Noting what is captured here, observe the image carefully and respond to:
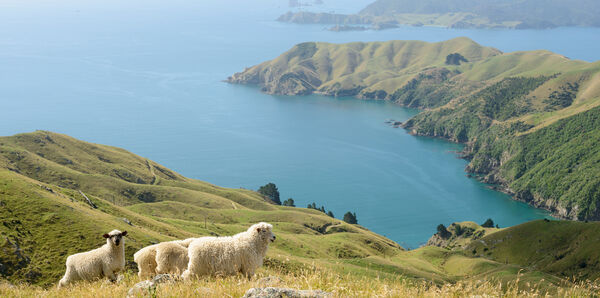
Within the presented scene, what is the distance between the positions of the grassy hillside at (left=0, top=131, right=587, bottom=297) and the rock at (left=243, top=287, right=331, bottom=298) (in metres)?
0.57

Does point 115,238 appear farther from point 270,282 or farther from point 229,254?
point 270,282

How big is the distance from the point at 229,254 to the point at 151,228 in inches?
1578

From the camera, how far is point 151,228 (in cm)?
5466

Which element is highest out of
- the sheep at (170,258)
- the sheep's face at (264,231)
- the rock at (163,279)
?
the sheep's face at (264,231)

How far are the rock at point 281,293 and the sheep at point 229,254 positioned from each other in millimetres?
5384

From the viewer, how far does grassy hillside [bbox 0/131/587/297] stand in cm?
3009

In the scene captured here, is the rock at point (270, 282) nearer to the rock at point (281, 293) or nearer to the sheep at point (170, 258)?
the rock at point (281, 293)

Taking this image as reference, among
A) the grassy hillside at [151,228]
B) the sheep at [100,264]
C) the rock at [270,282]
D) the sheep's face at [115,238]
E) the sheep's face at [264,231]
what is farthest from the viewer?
the grassy hillside at [151,228]

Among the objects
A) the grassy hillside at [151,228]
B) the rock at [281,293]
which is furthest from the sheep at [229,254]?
the rock at [281,293]

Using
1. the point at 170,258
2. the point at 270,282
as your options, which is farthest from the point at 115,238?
the point at 270,282

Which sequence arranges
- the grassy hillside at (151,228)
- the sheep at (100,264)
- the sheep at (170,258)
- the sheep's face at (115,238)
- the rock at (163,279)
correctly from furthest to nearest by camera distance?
1. the grassy hillside at (151,228)
2. the sheep at (100,264)
3. the sheep's face at (115,238)
4. the sheep at (170,258)
5. the rock at (163,279)

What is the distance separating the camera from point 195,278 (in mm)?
17188

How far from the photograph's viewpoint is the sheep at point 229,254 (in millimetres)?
17314

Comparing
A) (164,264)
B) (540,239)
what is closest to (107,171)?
(540,239)
